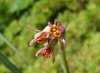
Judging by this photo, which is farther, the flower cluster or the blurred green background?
the blurred green background

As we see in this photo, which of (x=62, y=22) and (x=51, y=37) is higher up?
(x=62, y=22)

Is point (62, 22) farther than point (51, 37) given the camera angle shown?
Yes

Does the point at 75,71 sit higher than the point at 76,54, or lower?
lower

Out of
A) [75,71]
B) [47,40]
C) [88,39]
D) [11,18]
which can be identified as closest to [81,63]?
[75,71]

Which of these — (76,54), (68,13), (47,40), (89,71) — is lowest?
(47,40)

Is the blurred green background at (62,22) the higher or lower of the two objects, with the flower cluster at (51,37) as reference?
higher

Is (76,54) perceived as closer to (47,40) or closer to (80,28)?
(80,28)

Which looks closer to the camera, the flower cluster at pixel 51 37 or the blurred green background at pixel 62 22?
the flower cluster at pixel 51 37

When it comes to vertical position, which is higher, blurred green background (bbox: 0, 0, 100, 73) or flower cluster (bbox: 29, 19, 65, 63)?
blurred green background (bbox: 0, 0, 100, 73)
